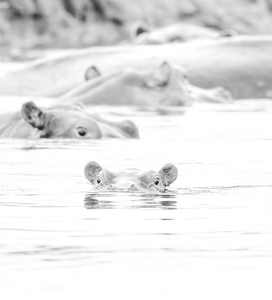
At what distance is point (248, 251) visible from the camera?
16.5ft

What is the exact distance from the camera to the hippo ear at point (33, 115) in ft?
34.7

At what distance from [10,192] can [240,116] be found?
806 cm

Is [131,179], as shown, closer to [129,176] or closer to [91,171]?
[129,176]

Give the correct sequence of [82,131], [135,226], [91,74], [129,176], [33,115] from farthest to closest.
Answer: [91,74] < [82,131] < [33,115] < [129,176] < [135,226]

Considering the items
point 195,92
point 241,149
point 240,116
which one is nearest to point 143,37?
point 195,92

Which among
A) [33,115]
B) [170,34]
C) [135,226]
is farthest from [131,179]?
[170,34]

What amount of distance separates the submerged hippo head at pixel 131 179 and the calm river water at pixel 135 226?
102 millimetres

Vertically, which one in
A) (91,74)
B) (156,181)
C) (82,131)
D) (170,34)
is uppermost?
(170,34)

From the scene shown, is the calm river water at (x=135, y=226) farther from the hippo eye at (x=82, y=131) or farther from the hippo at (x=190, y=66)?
the hippo at (x=190, y=66)

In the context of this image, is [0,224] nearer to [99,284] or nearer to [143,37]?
[99,284]

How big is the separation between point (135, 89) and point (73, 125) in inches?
202

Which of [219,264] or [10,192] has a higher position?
[10,192]

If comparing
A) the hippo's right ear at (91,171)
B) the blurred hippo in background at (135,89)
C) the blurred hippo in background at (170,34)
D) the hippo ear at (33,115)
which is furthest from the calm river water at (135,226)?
the blurred hippo in background at (170,34)

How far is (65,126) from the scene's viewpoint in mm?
11000
